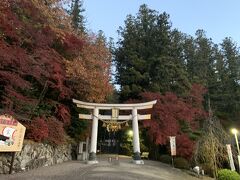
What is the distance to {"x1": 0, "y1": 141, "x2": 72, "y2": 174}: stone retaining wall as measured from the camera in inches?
490

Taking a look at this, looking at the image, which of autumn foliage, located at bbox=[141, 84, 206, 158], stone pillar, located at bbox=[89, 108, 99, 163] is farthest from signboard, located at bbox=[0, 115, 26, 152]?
autumn foliage, located at bbox=[141, 84, 206, 158]

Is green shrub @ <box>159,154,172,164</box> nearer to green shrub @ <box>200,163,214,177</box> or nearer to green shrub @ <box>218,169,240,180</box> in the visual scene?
green shrub @ <box>200,163,214,177</box>

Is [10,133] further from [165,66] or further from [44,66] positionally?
[165,66]

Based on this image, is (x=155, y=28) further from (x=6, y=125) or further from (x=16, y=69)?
(x=6, y=125)

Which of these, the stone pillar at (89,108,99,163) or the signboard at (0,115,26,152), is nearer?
the signboard at (0,115,26,152)

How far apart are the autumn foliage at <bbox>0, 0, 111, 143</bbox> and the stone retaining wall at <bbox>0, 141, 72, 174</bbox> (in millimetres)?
683

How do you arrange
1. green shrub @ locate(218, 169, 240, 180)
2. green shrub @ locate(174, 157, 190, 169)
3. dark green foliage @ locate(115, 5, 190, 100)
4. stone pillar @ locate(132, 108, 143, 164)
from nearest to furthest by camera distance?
green shrub @ locate(218, 169, 240, 180)
stone pillar @ locate(132, 108, 143, 164)
green shrub @ locate(174, 157, 190, 169)
dark green foliage @ locate(115, 5, 190, 100)

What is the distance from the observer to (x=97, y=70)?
19828mm

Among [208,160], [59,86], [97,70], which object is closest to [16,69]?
[59,86]

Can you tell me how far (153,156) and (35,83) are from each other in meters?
13.9

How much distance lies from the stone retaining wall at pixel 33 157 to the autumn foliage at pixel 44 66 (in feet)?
2.24

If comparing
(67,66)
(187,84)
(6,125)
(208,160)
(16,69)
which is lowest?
(208,160)

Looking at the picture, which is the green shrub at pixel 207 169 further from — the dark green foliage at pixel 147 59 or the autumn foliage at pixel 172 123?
the dark green foliage at pixel 147 59

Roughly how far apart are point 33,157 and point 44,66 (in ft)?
16.3
